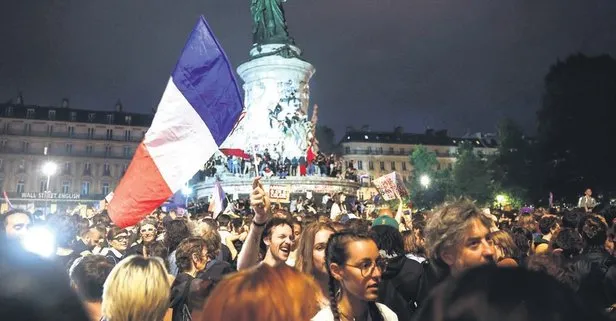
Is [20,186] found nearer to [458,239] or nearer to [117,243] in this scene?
[117,243]

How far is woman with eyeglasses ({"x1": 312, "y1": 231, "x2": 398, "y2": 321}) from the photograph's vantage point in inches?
128

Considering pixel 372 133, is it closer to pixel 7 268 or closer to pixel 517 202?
pixel 517 202

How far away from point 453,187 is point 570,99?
32349 mm

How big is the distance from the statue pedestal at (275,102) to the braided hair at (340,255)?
34.5 meters

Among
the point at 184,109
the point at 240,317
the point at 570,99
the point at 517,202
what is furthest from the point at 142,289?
the point at 517,202

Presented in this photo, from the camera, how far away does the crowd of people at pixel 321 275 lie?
1.26 meters

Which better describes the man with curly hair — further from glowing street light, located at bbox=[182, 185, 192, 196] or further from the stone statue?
the stone statue

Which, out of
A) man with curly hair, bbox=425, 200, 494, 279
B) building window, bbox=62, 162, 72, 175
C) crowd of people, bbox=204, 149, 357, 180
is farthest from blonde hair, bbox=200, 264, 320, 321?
building window, bbox=62, 162, 72, 175

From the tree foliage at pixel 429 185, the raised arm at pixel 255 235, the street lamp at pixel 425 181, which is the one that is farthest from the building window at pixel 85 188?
the raised arm at pixel 255 235

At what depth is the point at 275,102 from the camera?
39.9 metres

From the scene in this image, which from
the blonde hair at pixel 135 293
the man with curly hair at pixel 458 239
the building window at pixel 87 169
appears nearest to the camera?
the blonde hair at pixel 135 293

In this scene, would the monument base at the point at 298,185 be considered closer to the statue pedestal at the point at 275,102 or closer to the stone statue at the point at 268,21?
the statue pedestal at the point at 275,102

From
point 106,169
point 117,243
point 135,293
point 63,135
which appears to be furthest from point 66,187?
point 135,293

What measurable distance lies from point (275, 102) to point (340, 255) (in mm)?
37029
